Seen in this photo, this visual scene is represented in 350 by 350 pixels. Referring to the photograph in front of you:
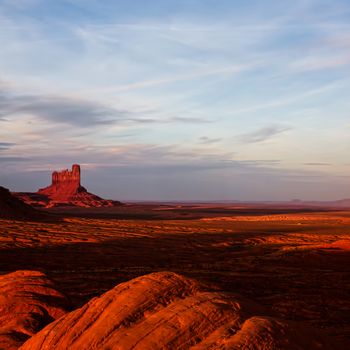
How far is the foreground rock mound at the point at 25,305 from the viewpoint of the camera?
8.91 metres

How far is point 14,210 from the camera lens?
58531 mm

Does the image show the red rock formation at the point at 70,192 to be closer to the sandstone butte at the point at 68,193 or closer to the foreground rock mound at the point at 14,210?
the sandstone butte at the point at 68,193

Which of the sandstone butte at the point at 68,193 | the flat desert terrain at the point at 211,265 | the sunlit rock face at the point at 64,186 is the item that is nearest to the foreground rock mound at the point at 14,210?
the flat desert terrain at the point at 211,265

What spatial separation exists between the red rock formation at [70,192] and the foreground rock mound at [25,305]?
398 feet

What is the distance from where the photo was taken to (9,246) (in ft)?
98.0

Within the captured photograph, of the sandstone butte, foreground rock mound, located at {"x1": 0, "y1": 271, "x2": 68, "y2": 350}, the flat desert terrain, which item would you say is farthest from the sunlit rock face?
foreground rock mound, located at {"x1": 0, "y1": 271, "x2": 68, "y2": 350}

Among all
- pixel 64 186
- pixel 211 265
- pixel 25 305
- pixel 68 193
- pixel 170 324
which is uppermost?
pixel 64 186

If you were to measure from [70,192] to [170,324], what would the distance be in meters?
154

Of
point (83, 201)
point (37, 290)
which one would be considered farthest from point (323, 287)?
point (83, 201)

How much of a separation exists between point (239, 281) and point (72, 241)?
19555 millimetres

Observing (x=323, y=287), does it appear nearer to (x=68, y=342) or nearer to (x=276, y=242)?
(x=68, y=342)

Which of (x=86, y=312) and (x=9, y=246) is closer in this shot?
(x=86, y=312)

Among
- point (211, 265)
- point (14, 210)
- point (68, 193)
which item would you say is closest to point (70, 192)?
point (68, 193)

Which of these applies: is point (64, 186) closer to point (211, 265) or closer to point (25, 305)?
point (211, 265)
